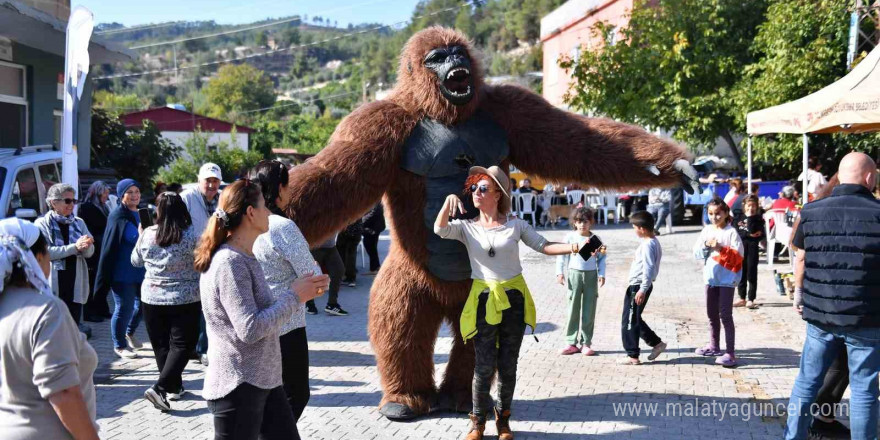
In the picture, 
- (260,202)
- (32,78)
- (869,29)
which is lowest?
(260,202)

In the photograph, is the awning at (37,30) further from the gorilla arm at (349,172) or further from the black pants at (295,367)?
the black pants at (295,367)

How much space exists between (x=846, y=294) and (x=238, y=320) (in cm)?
311

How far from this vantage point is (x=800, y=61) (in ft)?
46.9

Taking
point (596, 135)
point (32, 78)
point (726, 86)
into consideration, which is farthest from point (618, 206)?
point (596, 135)

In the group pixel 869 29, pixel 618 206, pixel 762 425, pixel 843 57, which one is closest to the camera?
pixel 762 425

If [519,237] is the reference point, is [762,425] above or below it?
below

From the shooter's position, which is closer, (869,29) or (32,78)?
(32,78)

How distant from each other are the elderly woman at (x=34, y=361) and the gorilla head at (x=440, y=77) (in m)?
2.91

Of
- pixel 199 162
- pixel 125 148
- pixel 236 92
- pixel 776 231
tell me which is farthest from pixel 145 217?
pixel 236 92

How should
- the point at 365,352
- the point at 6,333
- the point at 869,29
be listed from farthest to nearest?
the point at 869,29 → the point at 365,352 → the point at 6,333

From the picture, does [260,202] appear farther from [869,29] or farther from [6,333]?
[869,29]

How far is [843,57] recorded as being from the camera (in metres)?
14.5

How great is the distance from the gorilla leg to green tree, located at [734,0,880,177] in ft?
35.2

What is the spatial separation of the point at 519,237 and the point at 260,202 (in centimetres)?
178
